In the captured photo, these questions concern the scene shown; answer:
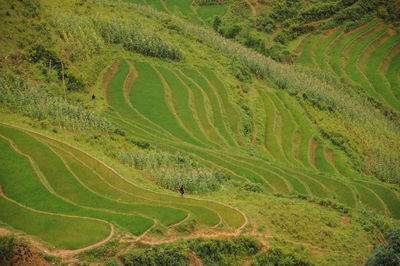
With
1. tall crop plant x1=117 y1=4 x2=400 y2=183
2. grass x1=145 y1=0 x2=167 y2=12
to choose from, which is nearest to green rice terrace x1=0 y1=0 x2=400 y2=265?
tall crop plant x1=117 y1=4 x2=400 y2=183

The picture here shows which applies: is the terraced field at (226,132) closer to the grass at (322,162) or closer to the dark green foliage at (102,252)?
the grass at (322,162)

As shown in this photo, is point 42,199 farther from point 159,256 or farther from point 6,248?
point 159,256

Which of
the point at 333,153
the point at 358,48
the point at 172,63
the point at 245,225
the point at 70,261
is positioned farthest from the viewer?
the point at 358,48

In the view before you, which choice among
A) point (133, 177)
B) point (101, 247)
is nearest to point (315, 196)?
point (133, 177)

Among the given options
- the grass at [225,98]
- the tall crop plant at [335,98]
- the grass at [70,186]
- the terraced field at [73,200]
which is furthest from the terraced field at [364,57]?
the grass at [70,186]

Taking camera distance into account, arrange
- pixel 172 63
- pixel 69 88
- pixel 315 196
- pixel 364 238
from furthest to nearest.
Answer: pixel 172 63, pixel 69 88, pixel 315 196, pixel 364 238

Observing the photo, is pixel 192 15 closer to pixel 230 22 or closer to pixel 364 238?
pixel 230 22
